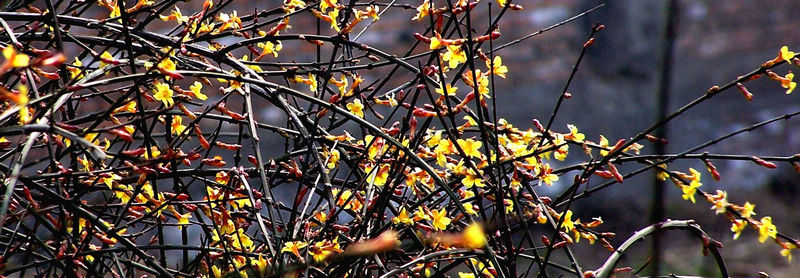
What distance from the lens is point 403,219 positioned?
1.24 meters

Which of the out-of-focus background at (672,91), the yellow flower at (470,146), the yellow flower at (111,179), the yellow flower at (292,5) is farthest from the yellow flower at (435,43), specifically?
the out-of-focus background at (672,91)

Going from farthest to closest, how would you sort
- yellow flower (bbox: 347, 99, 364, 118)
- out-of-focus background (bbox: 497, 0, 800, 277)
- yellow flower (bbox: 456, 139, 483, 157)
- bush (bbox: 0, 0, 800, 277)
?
out-of-focus background (bbox: 497, 0, 800, 277) < yellow flower (bbox: 347, 99, 364, 118) < yellow flower (bbox: 456, 139, 483, 157) < bush (bbox: 0, 0, 800, 277)

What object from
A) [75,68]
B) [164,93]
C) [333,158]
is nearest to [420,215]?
[333,158]

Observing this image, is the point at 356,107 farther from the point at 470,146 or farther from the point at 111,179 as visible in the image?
the point at 111,179

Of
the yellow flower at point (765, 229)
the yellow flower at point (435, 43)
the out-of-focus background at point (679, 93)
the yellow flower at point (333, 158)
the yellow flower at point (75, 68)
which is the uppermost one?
the out-of-focus background at point (679, 93)

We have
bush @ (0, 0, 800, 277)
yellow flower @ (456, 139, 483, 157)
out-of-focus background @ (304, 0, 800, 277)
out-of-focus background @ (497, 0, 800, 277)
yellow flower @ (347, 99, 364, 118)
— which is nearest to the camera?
bush @ (0, 0, 800, 277)

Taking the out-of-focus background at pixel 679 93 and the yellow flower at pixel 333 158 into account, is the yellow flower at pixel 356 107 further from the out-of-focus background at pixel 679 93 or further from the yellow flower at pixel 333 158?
the out-of-focus background at pixel 679 93

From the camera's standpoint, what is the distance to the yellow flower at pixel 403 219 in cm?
124

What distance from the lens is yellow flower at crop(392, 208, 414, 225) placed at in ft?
4.07

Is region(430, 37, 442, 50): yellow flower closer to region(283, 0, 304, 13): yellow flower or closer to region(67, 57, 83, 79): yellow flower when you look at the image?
region(283, 0, 304, 13): yellow flower

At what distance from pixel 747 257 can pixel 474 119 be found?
2962 mm

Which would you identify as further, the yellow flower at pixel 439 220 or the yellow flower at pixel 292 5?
the yellow flower at pixel 292 5

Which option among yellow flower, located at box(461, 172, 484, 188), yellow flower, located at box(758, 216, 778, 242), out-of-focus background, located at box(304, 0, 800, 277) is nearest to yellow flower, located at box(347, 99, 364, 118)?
yellow flower, located at box(461, 172, 484, 188)

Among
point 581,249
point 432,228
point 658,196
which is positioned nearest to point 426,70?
point 432,228
